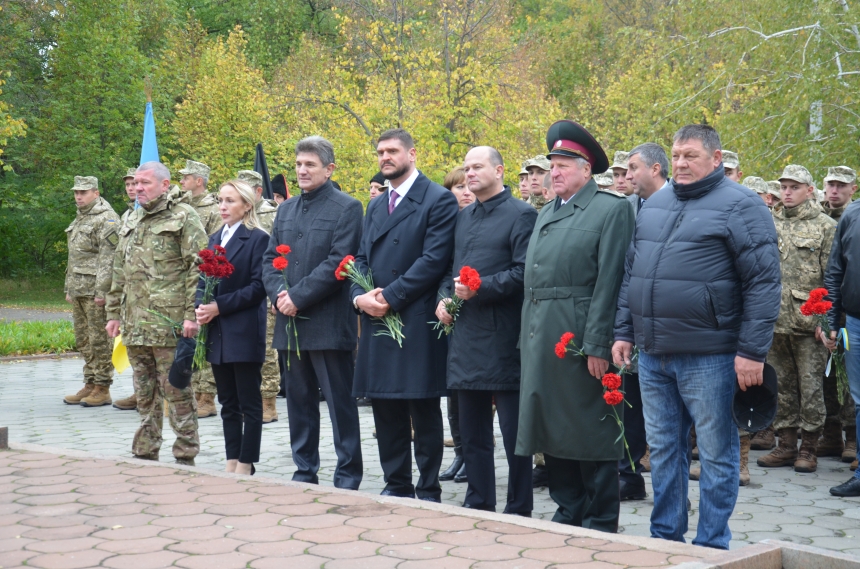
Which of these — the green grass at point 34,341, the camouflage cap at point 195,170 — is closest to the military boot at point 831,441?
the camouflage cap at point 195,170

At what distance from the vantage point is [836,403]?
7.97 metres

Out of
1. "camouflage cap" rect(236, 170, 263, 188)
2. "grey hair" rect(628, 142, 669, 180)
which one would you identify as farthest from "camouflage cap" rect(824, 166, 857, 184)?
"camouflage cap" rect(236, 170, 263, 188)

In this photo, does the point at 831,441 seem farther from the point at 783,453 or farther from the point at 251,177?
the point at 251,177

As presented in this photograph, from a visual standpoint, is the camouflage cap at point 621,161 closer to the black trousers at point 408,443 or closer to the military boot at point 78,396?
the black trousers at point 408,443

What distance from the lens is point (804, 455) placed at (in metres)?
7.46

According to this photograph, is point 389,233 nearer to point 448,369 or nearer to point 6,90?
point 448,369

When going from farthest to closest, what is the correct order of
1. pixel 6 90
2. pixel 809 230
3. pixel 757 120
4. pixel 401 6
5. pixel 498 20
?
pixel 6 90 < pixel 498 20 < pixel 401 6 < pixel 757 120 < pixel 809 230

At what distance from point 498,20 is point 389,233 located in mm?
23226

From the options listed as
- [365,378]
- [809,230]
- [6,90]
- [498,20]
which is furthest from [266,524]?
[6,90]

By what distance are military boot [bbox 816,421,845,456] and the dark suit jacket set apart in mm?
4574

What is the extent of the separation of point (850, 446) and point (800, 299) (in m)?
1.35

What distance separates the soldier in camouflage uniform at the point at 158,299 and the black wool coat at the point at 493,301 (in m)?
2.21

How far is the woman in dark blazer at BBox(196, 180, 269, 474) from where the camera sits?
6.72 metres

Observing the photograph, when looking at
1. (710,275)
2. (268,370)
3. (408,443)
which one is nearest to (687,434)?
(710,275)
